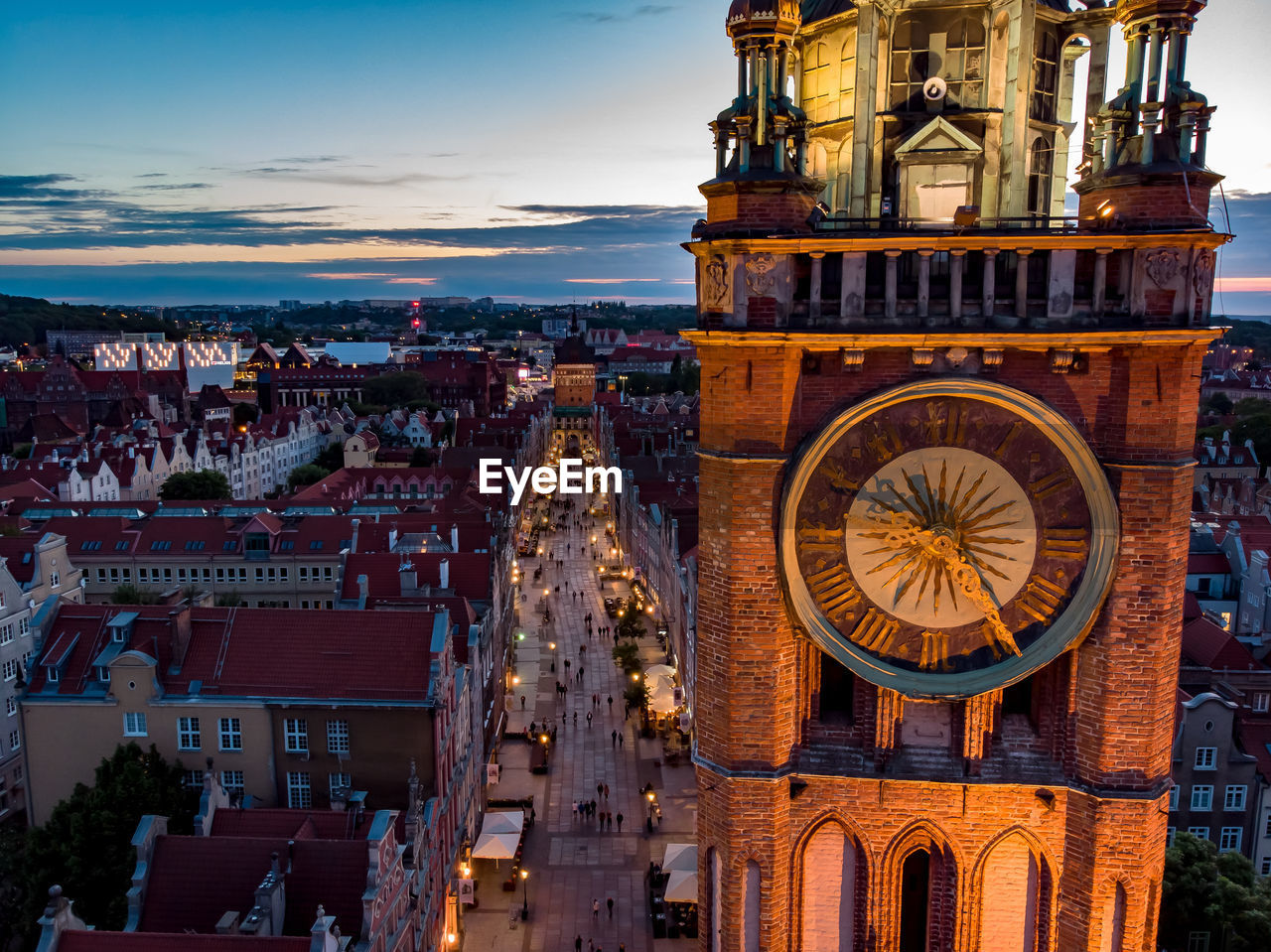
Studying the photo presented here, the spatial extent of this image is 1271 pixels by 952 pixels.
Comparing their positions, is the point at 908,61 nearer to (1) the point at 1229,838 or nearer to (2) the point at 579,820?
(1) the point at 1229,838

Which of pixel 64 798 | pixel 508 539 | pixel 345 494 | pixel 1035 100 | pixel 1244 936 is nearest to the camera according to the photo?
pixel 1035 100

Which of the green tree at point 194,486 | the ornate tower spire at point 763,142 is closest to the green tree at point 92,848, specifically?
the ornate tower spire at point 763,142

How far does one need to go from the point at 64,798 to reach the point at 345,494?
58071 mm

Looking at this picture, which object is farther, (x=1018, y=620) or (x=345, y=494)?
(x=345, y=494)

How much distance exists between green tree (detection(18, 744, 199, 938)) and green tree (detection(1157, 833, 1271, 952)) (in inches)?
1486

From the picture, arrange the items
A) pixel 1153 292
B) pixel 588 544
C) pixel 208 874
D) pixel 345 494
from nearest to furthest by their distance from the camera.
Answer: pixel 1153 292 < pixel 208 874 < pixel 345 494 < pixel 588 544

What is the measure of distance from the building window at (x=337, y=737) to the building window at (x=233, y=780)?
4.03 meters

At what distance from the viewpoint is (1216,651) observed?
50.3 metres

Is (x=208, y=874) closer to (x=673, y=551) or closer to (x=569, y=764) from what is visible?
(x=569, y=764)

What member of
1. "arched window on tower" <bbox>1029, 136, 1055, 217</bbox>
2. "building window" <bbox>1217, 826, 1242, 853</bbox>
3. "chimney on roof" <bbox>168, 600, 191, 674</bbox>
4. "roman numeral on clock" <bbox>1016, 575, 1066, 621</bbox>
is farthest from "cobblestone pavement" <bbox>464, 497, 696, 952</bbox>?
"arched window on tower" <bbox>1029, 136, 1055, 217</bbox>

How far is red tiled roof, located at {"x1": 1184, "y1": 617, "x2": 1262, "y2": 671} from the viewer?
164 ft

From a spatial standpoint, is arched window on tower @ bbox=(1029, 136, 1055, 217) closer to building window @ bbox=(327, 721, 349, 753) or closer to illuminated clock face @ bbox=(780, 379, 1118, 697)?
illuminated clock face @ bbox=(780, 379, 1118, 697)

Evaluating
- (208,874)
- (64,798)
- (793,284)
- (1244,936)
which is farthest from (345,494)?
(793,284)

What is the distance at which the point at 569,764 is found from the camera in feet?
180
